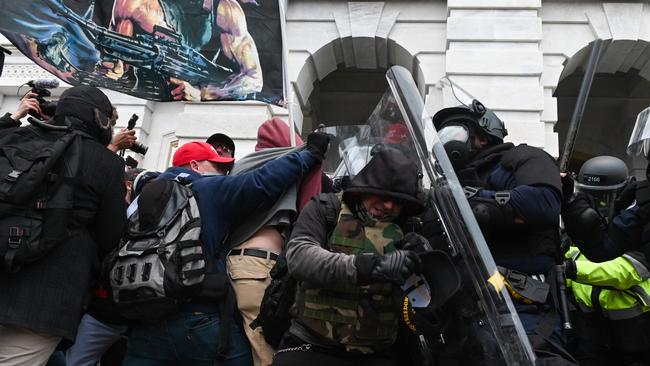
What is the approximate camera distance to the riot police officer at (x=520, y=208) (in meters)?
2.44

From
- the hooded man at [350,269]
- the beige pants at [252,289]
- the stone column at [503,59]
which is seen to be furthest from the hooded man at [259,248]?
the stone column at [503,59]

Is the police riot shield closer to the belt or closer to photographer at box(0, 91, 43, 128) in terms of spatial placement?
the belt

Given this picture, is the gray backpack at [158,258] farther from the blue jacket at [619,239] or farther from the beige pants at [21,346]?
the blue jacket at [619,239]

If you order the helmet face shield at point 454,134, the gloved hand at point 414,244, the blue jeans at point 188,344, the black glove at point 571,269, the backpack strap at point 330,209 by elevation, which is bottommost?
the blue jeans at point 188,344

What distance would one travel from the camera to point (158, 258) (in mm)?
2537

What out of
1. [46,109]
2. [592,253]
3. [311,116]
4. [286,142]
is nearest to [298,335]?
[286,142]

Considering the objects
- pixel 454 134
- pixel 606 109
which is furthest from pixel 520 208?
pixel 606 109

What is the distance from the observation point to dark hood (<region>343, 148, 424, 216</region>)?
2264 millimetres

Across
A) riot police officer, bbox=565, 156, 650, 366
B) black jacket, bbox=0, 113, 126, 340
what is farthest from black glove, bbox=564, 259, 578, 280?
black jacket, bbox=0, 113, 126, 340

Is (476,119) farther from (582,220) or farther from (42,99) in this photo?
(42,99)

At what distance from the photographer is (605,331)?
3.77 metres

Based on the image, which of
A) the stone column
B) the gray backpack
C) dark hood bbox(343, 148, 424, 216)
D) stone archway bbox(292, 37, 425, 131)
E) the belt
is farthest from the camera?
stone archway bbox(292, 37, 425, 131)

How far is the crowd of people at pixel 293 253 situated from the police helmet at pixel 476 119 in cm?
1

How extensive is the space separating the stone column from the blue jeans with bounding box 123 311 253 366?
599cm
